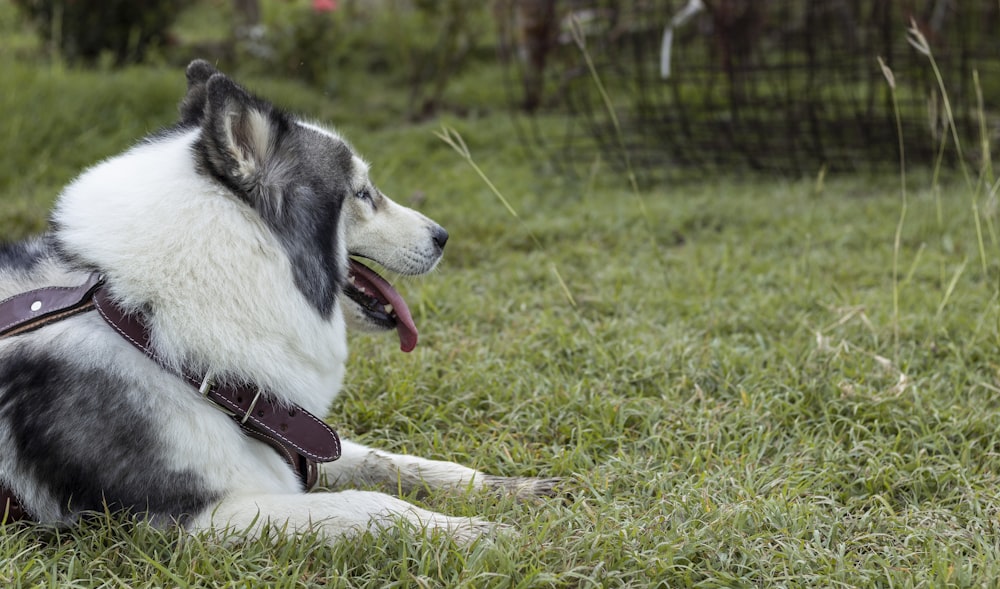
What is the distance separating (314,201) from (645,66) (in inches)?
199

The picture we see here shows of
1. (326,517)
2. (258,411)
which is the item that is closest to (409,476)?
(326,517)

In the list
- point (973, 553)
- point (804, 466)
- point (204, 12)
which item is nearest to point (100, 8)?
point (204, 12)

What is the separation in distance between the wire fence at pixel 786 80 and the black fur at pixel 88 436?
13.7 feet

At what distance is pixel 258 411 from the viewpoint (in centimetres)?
206

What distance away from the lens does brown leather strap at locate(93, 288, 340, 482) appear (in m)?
1.95

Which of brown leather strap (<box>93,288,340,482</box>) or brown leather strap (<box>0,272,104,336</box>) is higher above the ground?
brown leather strap (<box>0,272,104,336</box>)

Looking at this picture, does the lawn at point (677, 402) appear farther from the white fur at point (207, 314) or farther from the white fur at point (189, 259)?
the white fur at point (189, 259)

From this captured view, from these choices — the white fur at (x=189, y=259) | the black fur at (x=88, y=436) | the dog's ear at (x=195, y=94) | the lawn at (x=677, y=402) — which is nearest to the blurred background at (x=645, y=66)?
the lawn at (x=677, y=402)

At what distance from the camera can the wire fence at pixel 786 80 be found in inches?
221

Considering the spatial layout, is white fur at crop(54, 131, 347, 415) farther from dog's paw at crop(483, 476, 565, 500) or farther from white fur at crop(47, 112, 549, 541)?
dog's paw at crop(483, 476, 565, 500)

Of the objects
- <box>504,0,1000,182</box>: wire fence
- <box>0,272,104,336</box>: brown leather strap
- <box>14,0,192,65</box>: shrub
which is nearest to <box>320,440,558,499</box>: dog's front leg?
<box>0,272,104,336</box>: brown leather strap

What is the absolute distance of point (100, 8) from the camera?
767 cm

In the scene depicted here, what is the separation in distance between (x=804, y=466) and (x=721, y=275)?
1790 mm

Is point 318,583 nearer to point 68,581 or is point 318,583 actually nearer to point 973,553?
point 68,581
